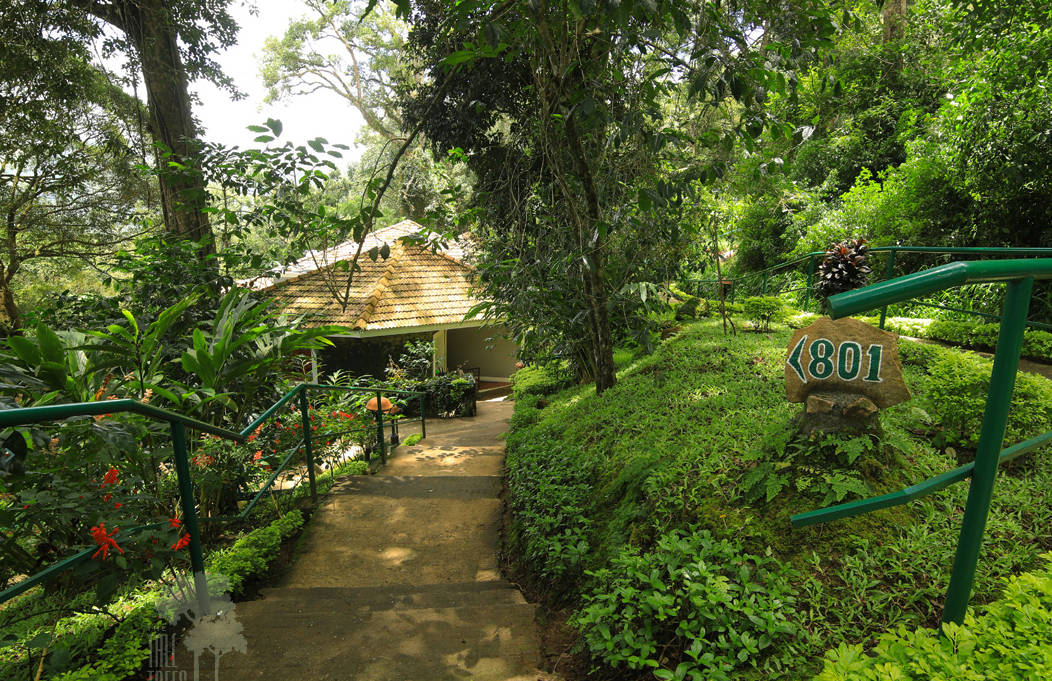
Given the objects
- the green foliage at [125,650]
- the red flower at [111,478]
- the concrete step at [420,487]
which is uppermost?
the red flower at [111,478]

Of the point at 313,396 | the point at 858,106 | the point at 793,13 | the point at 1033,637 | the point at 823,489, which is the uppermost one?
the point at 858,106

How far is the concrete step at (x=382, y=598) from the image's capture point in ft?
9.12

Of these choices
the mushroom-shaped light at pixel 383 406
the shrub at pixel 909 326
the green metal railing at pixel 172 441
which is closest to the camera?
the green metal railing at pixel 172 441

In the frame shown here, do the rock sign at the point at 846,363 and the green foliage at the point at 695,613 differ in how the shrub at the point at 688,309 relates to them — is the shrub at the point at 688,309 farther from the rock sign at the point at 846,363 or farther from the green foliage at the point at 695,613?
the green foliage at the point at 695,613

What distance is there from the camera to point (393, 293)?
1333 centimetres

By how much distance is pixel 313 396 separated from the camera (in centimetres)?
812

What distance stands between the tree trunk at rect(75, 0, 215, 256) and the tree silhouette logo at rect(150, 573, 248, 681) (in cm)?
625

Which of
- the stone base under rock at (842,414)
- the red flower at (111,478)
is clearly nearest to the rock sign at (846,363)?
the stone base under rock at (842,414)

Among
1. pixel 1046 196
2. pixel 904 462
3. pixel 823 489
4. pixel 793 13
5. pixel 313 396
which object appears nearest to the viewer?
pixel 823 489

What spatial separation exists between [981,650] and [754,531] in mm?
1231

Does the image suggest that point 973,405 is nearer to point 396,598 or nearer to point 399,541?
point 396,598

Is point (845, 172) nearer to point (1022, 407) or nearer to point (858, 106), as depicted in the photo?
point (858, 106)

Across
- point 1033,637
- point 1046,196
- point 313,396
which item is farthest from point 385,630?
point 1046,196

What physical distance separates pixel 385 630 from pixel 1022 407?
12.4 ft
